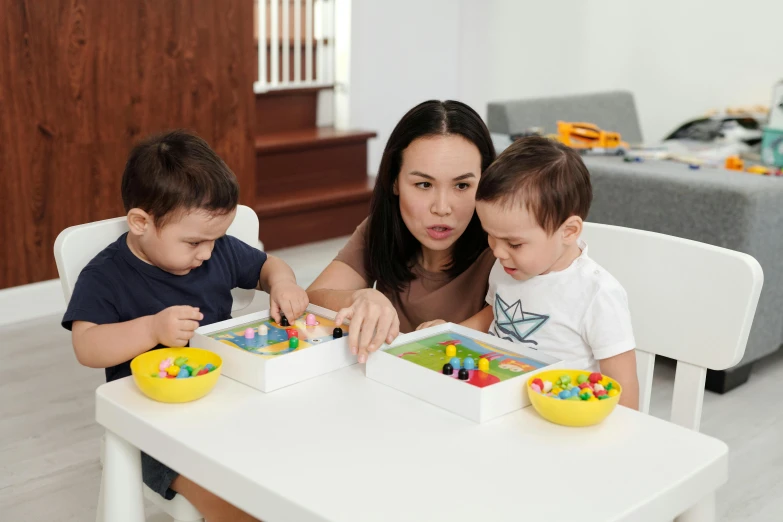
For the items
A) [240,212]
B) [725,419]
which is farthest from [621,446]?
[725,419]

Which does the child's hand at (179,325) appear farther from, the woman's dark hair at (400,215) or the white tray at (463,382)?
the woman's dark hair at (400,215)

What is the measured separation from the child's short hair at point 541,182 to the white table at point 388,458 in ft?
1.09

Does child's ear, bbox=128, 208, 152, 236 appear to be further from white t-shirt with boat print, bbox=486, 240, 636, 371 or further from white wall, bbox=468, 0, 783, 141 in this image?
white wall, bbox=468, 0, 783, 141

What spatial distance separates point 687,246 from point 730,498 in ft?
3.32

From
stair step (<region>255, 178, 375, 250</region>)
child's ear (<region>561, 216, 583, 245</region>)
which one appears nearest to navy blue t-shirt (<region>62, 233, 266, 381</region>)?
child's ear (<region>561, 216, 583, 245</region>)

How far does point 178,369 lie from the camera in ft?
3.48

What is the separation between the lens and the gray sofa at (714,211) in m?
2.47

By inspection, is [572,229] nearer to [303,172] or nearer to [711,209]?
[711,209]

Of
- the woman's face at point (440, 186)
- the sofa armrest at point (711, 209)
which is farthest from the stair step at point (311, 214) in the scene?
the woman's face at point (440, 186)

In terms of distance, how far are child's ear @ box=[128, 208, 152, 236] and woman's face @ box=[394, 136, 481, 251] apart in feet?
1.38

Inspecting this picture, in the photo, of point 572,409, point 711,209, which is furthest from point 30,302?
point 572,409

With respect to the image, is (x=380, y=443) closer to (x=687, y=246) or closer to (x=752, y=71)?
(x=687, y=246)

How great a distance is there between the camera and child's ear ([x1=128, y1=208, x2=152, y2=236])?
1.37 m

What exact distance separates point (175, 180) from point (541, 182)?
1.80 feet
